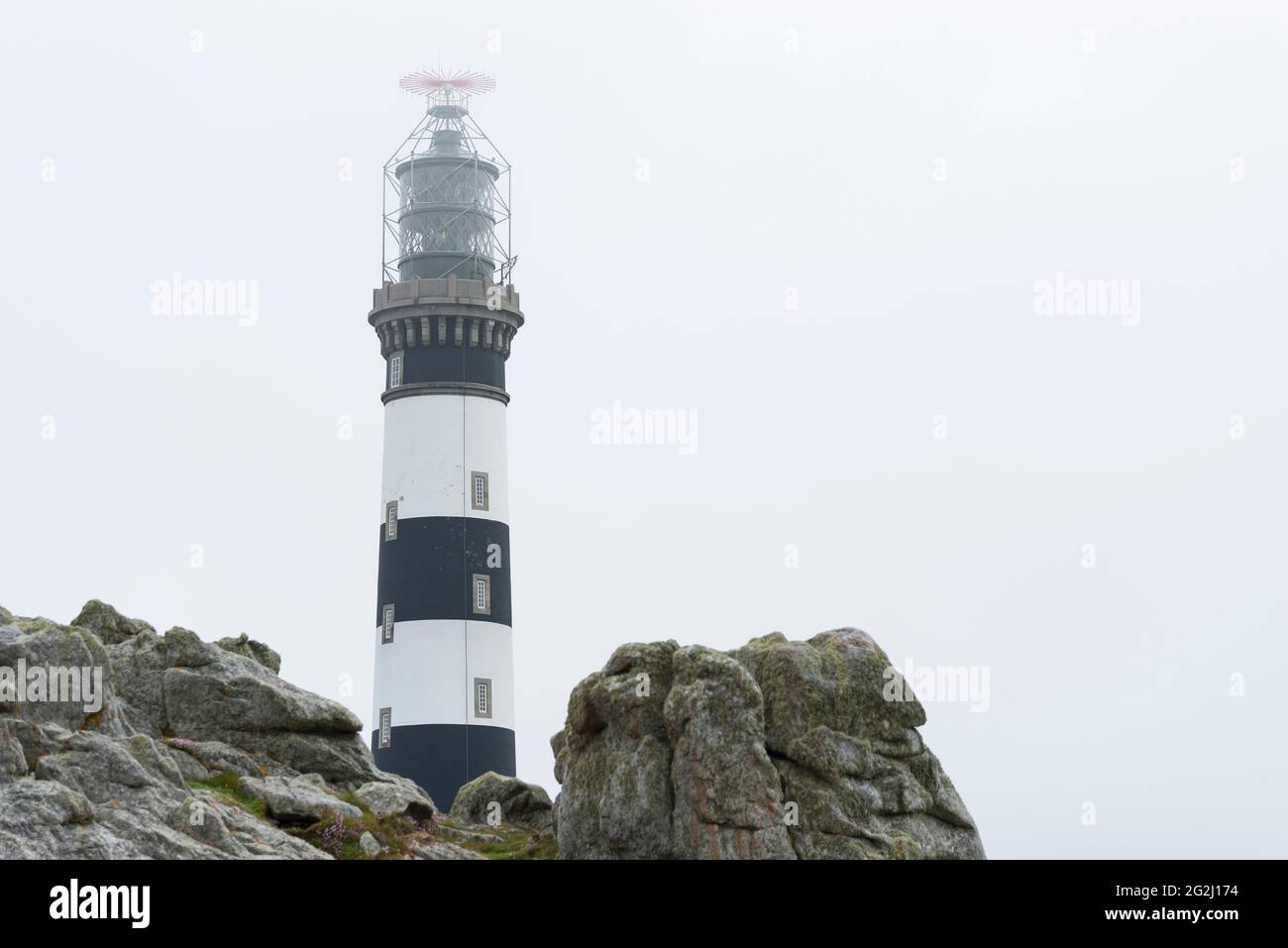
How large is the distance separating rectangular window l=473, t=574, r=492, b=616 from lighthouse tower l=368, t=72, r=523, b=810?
8 centimetres

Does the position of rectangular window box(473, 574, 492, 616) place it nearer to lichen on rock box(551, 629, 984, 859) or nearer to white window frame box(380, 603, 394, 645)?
white window frame box(380, 603, 394, 645)

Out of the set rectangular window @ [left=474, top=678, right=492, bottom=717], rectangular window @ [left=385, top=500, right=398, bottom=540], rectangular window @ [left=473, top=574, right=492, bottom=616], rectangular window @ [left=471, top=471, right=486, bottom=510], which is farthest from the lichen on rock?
rectangular window @ [left=385, top=500, right=398, bottom=540]

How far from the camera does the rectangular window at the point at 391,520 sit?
243 ft

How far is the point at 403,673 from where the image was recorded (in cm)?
7181

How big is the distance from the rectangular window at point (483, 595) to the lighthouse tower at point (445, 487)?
8cm

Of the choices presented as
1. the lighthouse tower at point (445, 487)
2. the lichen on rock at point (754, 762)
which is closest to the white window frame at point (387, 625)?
the lighthouse tower at point (445, 487)

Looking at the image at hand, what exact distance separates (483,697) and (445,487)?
8784 mm

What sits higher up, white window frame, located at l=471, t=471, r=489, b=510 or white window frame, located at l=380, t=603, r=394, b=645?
white window frame, located at l=471, t=471, r=489, b=510

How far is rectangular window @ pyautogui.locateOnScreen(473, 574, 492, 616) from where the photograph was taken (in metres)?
72.6
